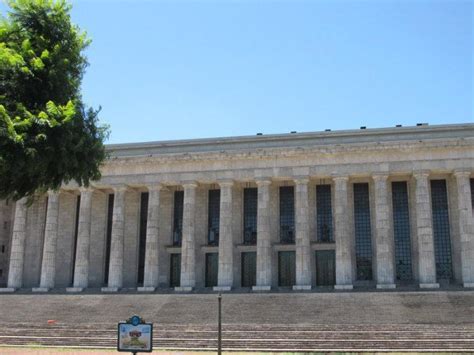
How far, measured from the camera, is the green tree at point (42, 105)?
20.0 meters

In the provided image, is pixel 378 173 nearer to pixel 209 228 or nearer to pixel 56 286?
pixel 209 228

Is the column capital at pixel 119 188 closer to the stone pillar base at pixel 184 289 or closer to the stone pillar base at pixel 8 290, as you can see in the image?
the stone pillar base at pixel 184 289

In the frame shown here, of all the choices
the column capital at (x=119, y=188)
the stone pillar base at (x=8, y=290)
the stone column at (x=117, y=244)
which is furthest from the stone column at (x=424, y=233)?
the stone pillar base at (x=8, y=290)

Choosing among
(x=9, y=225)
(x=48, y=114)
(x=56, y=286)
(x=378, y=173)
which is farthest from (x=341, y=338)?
(x=9, y=225)

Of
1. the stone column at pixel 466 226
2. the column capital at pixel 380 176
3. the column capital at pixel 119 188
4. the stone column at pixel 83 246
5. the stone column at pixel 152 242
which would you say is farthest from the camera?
the column capital at pixel 119 188

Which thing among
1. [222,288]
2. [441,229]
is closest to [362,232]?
[441,229]

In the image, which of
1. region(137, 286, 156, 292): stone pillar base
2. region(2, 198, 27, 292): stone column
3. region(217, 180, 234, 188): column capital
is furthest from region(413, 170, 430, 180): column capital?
region(2, 198, 27, 292): stone column

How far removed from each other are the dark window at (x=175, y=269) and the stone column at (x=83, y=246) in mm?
6929

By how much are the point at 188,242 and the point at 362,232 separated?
13.9 m

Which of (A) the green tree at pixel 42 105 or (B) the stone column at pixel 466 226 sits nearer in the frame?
(A) the green tree at pixel 42 105

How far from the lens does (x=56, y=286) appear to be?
5203cm

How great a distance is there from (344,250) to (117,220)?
60.1ft

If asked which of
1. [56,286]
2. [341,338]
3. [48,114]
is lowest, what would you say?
[341,338]

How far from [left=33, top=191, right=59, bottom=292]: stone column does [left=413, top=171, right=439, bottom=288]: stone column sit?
28759 mm
